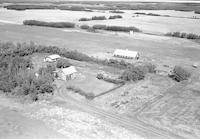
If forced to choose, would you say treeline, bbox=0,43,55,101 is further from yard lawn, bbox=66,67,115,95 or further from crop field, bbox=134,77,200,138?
crop field, bbox=134,77,200,138

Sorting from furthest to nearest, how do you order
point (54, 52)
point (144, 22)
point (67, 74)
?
point (144, 22), point (54, 52), point (67, 74)

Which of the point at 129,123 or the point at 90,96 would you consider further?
the point at 90,96

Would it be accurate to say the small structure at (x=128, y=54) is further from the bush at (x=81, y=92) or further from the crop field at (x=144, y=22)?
the crop field at (x=144, y=22)

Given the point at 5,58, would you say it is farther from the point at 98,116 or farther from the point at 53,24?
the point at 53,24

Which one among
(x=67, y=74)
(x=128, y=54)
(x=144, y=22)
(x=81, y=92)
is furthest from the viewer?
(x=144, y=22)

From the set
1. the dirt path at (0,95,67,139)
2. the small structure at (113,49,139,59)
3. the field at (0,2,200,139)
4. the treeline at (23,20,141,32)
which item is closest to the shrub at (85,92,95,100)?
the field at (0,2,200,139)

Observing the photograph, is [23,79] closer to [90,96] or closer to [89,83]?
[89,83]

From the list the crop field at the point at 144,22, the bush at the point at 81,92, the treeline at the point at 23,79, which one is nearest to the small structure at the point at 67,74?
the treeline at the point at 23,79

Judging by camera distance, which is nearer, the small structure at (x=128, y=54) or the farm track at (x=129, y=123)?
the farm track at (x=129, y=123)

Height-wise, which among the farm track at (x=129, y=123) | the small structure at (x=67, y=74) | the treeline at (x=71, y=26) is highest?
the treeline at (x=71, y=26)

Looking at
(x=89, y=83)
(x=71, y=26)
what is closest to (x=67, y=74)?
(x=89, y=83)

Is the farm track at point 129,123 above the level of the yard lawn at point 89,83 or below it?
below
